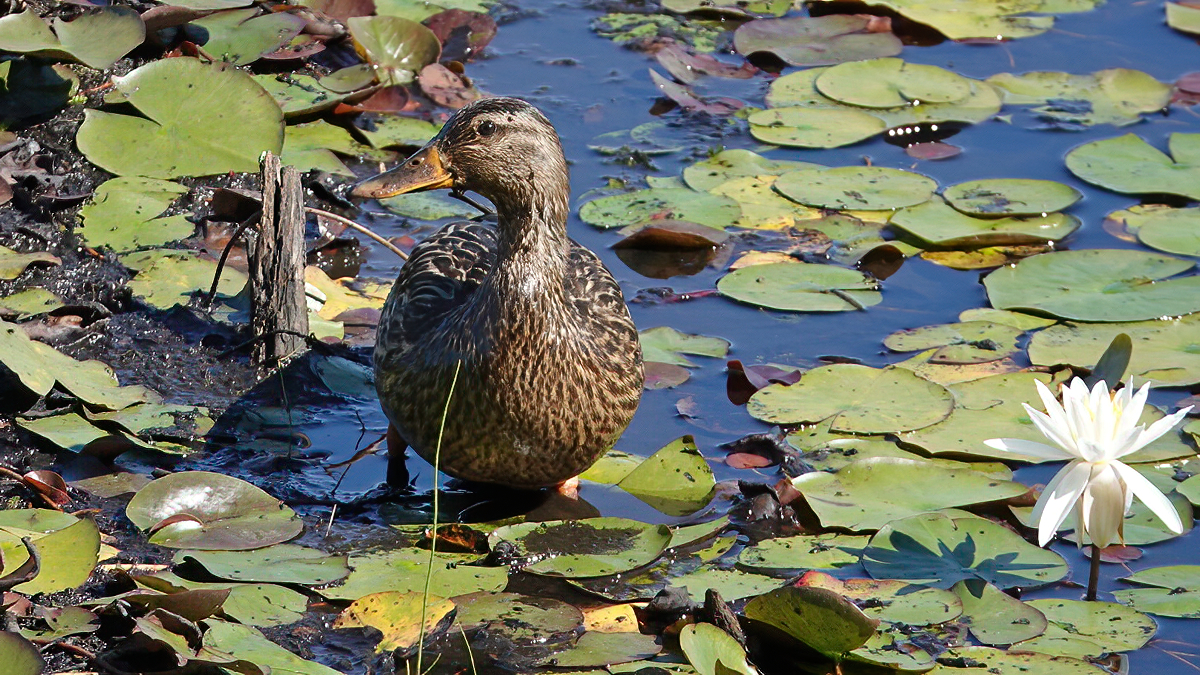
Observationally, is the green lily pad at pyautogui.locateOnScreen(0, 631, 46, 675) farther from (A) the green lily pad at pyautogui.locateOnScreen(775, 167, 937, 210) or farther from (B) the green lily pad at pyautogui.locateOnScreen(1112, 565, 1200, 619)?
(A) the green lily pad at pyautogui.locateOnScreen(775, 167, 937, 210)

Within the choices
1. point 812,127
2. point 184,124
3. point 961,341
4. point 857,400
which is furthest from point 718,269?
point 184,124

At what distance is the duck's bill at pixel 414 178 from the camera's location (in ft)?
13.8

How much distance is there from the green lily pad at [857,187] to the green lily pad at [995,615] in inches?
105

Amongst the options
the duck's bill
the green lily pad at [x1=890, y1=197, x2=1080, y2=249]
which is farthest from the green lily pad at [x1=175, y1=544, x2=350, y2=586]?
the green lily pad at [x1=890, y1=197, x2=1080, y2=249]

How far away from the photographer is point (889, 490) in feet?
14.2

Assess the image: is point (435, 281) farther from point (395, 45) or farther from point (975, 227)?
point (395, 45)

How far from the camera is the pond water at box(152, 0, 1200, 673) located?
4.45 m

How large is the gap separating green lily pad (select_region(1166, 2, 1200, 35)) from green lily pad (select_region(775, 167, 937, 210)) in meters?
2.71

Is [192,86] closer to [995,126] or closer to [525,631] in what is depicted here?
[525,631]

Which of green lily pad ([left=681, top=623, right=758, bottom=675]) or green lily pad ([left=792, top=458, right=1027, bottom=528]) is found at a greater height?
green lily pad ([left=681, top=623, right=758, bottom=675])

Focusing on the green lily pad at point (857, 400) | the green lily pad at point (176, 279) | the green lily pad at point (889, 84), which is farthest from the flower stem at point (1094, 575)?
the green lily pad at point (889, 84)

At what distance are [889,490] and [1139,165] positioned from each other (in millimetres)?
2999

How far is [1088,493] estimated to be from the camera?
12.0 feet

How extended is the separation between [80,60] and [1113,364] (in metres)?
3.94
